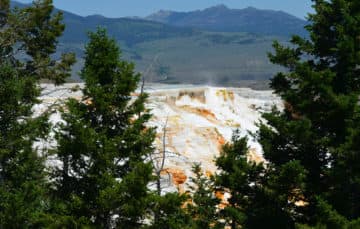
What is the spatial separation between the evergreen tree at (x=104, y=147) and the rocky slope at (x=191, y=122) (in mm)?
7882

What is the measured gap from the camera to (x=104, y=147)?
1972 centimetres

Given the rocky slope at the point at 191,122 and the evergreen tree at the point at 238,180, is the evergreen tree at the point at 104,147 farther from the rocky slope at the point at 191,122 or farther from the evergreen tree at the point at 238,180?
the rocky slope at the point at 191,122

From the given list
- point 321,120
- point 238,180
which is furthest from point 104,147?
point 321,120

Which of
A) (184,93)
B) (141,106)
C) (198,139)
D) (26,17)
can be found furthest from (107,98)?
(184,93)

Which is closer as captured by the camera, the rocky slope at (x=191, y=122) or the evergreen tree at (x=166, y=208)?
the evergreen tree at (x=166, y=208)

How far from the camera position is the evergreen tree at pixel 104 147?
1962 centimetres

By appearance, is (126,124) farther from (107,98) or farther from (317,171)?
(317,171)

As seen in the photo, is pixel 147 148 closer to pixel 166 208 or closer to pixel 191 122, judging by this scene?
pixel 166 208

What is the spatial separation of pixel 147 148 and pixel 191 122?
59.1ft

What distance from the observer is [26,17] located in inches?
1128

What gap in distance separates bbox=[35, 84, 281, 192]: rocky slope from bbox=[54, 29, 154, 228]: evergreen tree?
788cm

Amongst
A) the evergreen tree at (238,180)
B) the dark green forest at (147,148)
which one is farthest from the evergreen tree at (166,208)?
the evergreen tree at (238,180)

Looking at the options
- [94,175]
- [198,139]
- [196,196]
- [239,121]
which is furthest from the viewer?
[239,121]

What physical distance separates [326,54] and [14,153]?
11.0m
